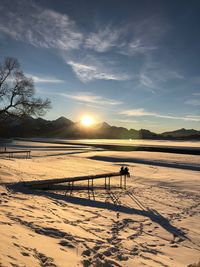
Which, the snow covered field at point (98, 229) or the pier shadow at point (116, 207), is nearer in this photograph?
the snow covered field at point (98, 229)

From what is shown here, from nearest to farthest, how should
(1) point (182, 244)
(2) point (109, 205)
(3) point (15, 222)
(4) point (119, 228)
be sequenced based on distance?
(3) point (15, 222) < (1) point (182, 244) < (4) point (119, 228) < (2) point (109, 205)

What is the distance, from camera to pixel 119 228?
9219mm

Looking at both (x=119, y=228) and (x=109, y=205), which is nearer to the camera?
(x=119, y=228)

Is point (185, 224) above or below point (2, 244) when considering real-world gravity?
below

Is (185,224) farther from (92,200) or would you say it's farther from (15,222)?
(15,222)

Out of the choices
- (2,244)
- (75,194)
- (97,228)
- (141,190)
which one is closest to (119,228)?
(97,228)

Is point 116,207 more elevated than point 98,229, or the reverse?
Answer: point 98,229

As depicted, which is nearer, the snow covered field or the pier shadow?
the snow covered field

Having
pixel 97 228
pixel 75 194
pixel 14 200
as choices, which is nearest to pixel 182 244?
pixel 97 228

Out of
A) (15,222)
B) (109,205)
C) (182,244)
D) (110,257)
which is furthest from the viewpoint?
(109,205)

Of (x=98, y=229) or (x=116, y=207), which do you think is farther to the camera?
(x=116, y=207)

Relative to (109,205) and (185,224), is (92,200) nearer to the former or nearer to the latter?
(109,205)

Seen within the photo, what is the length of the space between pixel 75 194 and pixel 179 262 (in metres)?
Answer: 8.13

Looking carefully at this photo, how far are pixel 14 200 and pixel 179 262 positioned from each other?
5.83m
